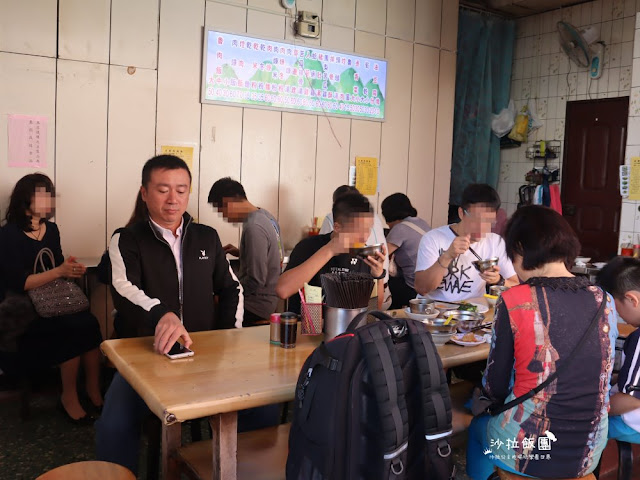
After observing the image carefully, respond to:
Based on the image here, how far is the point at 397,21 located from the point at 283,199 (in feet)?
6.46

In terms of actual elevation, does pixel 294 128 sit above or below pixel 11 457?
above

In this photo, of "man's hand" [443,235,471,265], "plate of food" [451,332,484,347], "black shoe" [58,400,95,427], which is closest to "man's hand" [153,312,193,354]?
"plate of food" [451,332,484,347]

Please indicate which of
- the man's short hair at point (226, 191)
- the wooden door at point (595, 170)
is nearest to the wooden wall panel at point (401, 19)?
the wooden door at point (595, 170)

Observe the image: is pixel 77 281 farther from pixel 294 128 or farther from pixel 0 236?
pixel 294 128

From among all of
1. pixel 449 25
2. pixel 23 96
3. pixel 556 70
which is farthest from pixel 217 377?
pixel 556 70

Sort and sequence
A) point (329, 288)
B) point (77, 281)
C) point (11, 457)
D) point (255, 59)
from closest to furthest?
point (329, 288) < point (11, 457) < point (77, 281) < point (255, 59)

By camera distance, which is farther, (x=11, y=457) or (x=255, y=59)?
(x=255, y=59)

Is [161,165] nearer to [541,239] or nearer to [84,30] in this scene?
[541,239]

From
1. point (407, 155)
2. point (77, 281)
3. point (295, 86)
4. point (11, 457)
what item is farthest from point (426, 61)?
point (11, 457)

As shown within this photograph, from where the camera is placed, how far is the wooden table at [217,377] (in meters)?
1.59

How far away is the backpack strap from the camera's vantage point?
1500 millimetres

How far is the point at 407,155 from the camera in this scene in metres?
5.55

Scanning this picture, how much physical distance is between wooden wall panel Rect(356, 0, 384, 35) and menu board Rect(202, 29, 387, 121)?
0.27 meters

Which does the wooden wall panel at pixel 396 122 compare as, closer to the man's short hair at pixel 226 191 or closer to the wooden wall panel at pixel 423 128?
the wooden wall panel at pixel 423 128
